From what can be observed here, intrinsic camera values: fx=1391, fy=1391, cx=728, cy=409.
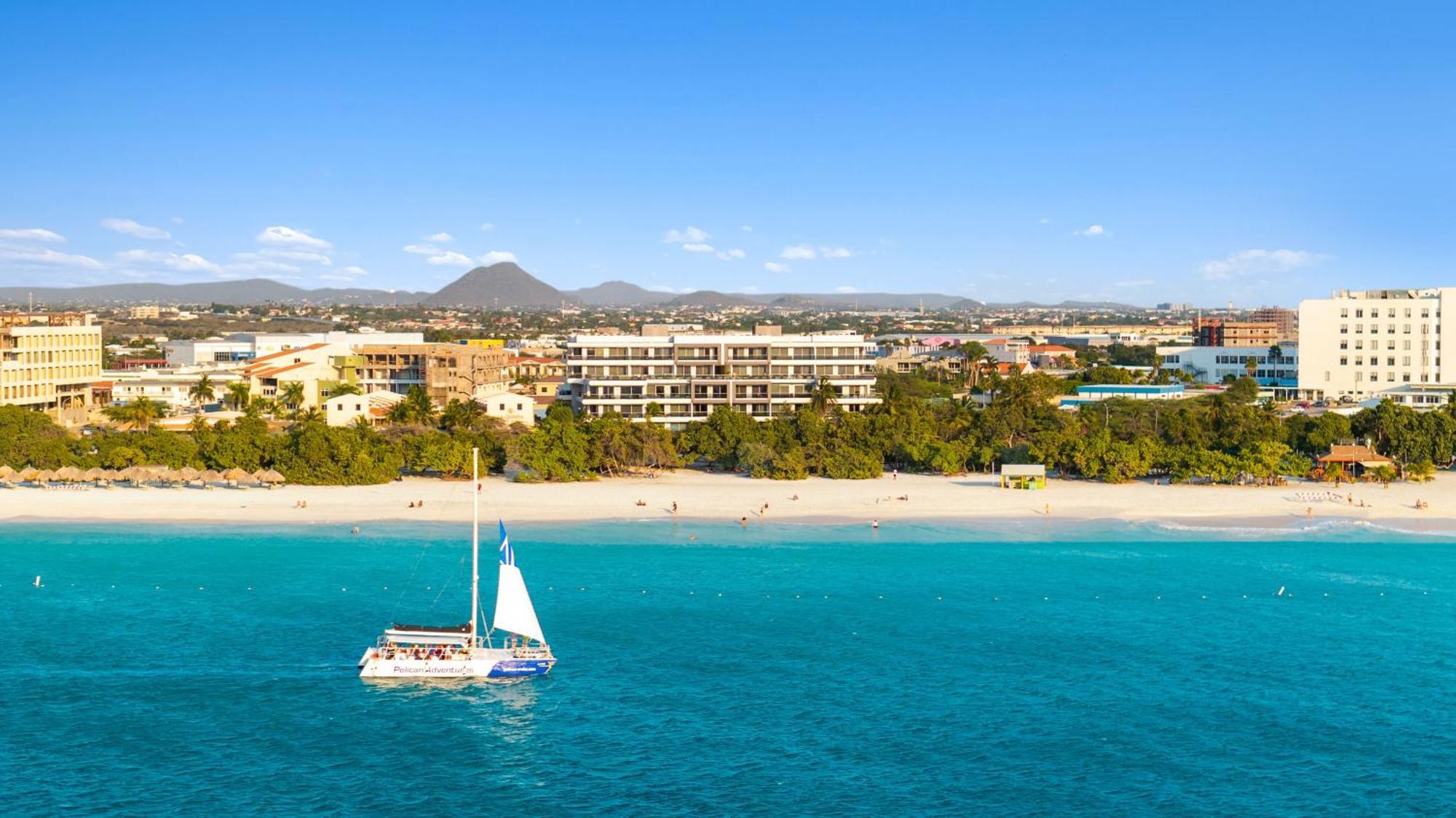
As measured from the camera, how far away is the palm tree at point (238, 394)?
10612 cm

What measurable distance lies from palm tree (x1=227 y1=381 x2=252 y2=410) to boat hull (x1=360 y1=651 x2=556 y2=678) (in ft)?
225

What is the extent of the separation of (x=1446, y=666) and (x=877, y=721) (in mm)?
19191

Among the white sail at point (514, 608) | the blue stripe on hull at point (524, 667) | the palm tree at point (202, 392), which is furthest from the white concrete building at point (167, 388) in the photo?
the blue stripe on hull at point (524, 667)

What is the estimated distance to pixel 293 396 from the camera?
108 meters

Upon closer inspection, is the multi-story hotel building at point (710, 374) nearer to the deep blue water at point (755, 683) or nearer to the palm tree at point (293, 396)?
the palm tree at point (293, 396)

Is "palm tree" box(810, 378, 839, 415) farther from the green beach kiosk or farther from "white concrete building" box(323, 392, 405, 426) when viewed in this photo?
"white concrete building" box(323, 392, 405, 426)

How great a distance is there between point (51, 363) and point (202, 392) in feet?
44.4

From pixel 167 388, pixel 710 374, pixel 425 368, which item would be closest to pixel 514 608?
pixel 710 374

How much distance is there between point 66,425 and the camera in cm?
10369

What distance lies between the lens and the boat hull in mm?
42500

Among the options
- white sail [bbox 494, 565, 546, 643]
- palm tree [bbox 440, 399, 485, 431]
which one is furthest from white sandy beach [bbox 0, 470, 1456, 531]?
white sail [bbox 494, 565, 546, 643]

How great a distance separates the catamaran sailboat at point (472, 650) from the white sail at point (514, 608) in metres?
0.02

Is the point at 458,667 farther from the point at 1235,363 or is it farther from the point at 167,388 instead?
the point at 1235,363

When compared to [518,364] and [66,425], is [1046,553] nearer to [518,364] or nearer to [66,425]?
[66,425]
